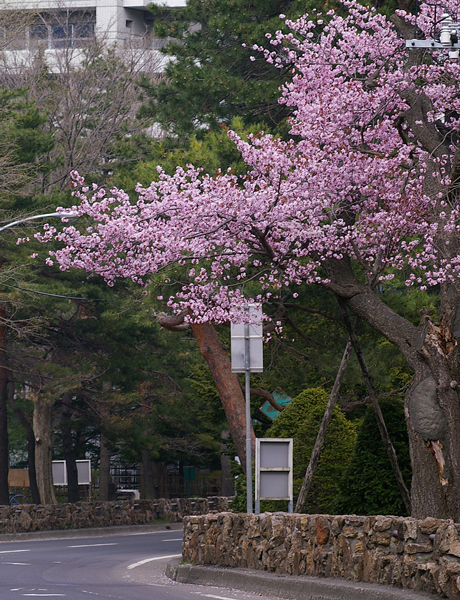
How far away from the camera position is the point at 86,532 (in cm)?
3219

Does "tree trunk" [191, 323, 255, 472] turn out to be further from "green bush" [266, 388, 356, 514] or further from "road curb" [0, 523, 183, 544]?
"road curb" [0, 523, 183, 544]

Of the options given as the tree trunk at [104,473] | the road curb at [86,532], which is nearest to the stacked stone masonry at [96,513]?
the road curb at [86,532]

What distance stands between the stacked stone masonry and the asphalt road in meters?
4.00

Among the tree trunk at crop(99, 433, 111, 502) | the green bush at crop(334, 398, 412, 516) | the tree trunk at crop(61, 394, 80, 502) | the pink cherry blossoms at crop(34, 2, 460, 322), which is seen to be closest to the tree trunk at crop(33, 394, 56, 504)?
the tree trunk at crop(61, 394, 80, 502)

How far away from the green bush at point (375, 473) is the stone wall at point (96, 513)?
17.9m

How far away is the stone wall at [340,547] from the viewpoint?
968 cm

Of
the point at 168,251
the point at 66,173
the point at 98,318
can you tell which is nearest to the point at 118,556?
the point at 168,251

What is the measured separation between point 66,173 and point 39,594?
24.7 m

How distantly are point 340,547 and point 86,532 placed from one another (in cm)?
2202

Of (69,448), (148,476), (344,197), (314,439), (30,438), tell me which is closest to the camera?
(344,197)

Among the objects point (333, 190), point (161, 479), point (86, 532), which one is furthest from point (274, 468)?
point (161, 479)

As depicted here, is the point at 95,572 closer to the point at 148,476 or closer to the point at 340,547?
the point at 340,547

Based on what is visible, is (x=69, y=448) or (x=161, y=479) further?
(x=161, y=479)

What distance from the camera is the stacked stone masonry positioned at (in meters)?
31.0
